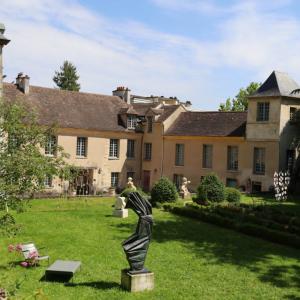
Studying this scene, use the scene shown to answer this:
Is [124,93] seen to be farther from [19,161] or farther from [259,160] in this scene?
[19,161]

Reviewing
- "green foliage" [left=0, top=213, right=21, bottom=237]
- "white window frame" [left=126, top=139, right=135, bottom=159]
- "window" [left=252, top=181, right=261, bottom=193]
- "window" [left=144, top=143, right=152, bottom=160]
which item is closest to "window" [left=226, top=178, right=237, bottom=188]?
"window" [left=252, top=181, right=261, bottom=193]

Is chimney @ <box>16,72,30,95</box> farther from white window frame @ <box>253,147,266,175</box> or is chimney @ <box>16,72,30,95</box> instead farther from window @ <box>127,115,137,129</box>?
white window frame @ <box>253,147,266,175</box>

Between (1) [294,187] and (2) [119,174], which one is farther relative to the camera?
(2) [119,174]

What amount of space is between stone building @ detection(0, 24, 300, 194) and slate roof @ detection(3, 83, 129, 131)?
0.27 ft

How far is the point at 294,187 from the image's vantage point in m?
35.7

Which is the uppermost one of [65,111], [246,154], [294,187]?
[65,111]

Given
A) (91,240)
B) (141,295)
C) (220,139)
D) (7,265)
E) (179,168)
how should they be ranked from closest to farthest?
1. (141,295)
2. (7,265)
3. (91,240)
4. (220,139)
5. (179,168)

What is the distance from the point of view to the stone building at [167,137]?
117 ft

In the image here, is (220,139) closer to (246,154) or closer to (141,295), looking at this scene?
(246,154)

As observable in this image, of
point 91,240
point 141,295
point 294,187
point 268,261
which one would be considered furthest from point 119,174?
point 141,295

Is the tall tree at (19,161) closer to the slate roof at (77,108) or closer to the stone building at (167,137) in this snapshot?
the stone building at (167,137)

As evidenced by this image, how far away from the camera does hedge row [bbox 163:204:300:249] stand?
19.4 meters

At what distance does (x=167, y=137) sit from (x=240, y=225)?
20599mm

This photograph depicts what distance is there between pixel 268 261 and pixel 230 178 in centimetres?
2116
